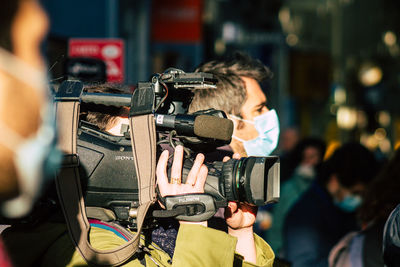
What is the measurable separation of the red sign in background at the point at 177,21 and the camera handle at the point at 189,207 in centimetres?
876

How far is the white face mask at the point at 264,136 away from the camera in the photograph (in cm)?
285

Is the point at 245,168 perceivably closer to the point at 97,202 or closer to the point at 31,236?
the point at 97,202

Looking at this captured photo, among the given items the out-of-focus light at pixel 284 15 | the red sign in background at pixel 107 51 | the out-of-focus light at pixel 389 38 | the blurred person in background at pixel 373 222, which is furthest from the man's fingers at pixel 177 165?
the out-of-focus light at pixel 284 15

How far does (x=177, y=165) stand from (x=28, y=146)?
3.04 ft

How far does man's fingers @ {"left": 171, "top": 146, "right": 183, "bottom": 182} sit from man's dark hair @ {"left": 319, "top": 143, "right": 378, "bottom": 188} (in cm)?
319

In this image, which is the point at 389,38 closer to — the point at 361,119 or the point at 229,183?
the point at 361,119

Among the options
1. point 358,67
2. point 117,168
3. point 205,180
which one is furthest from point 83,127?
point 358,67

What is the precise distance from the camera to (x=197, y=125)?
5.21 feet

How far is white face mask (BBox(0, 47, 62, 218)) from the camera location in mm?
615

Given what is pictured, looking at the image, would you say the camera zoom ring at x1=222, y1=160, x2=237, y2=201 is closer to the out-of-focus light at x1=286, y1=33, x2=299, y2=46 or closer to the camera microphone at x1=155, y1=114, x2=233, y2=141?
the camera microphone at x1=155, y1=114, x2=233, y2=141

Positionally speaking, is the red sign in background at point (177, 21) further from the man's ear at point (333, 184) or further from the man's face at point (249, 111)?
the man's face at point (249, 111)

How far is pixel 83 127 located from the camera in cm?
158

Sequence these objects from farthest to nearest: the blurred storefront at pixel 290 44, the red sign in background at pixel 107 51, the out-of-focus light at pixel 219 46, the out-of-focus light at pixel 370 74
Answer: the out-of-focus light at pixel 370 74 < the out-of-focus light at pixel 219 46 < the blurred storefront at pixel 290 44 < the red sign in background at pixel 107 51

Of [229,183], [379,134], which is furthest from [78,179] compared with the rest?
[379,134]
